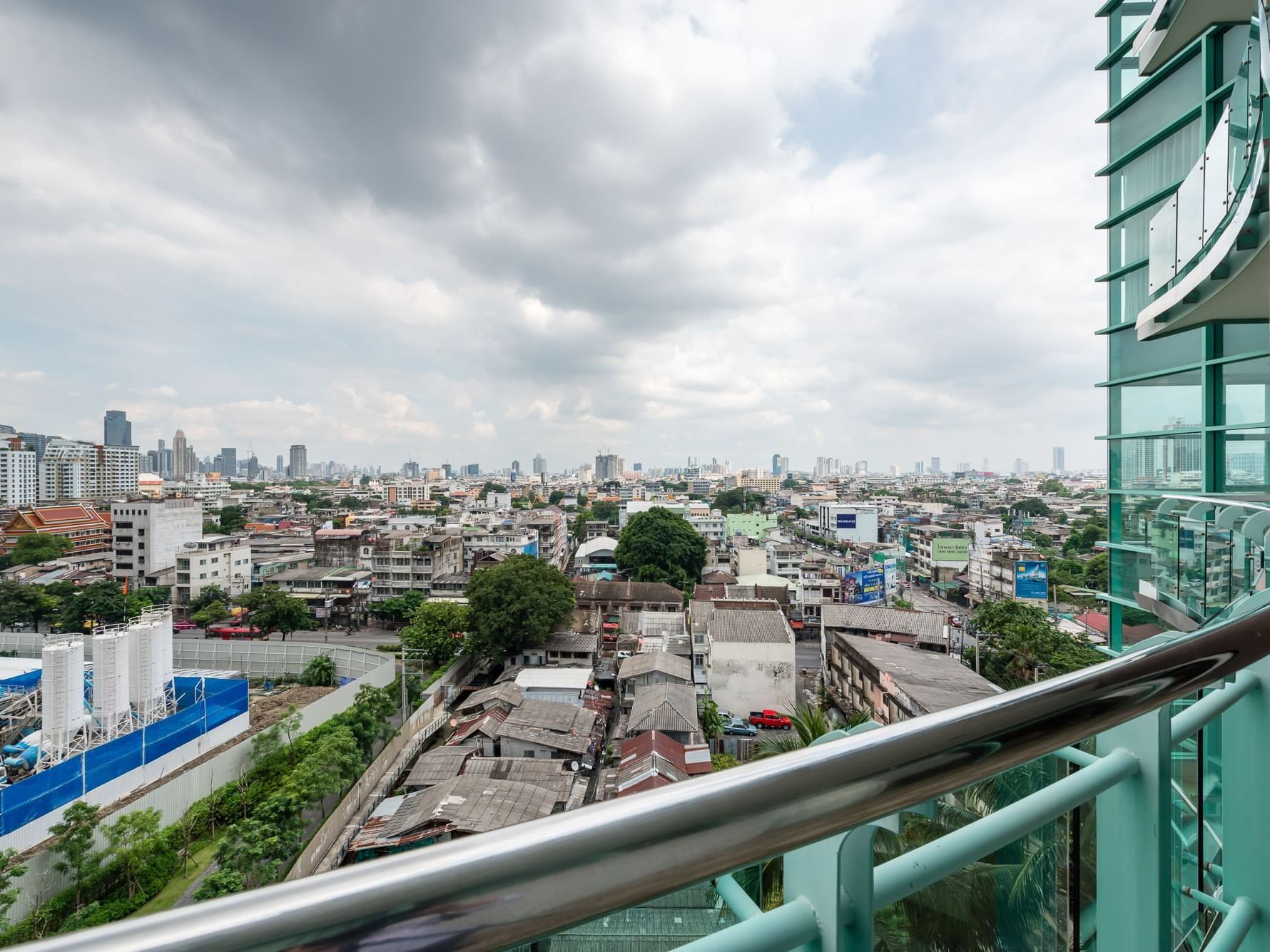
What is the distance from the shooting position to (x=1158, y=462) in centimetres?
393

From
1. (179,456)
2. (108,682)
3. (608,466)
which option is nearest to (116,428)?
(179,456)

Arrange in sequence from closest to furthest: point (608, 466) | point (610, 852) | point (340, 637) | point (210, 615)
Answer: point (610, 852) → point (210, 615) → point (340, 637) → point (608, 466)

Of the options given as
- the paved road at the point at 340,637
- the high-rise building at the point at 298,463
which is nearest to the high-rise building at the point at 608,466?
the high-rise building at the point at 298,463

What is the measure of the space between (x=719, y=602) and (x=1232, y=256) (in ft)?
36.4

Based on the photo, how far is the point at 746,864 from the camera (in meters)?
0.34

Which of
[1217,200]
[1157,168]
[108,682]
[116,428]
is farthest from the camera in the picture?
[116,428]

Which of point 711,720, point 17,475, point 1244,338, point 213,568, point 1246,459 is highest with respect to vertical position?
point 1244,338

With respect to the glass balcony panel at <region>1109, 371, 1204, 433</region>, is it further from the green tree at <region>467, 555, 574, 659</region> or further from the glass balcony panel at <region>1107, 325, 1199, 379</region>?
the green tree at <region>467, 555, 574, 659</region>

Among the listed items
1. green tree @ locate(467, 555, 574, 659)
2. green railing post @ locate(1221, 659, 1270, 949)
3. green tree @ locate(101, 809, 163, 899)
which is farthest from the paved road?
green railing post @ locate(1221, 659, 1270, 949)

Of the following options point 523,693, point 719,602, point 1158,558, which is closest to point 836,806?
point 1158,558

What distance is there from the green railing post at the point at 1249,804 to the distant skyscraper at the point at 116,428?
84594 mm

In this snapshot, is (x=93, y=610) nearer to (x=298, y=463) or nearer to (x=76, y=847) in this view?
(x=76, y=847)

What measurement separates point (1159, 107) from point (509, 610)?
35.4ft

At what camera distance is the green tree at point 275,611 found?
14586 millimetres
